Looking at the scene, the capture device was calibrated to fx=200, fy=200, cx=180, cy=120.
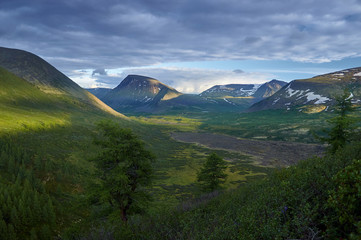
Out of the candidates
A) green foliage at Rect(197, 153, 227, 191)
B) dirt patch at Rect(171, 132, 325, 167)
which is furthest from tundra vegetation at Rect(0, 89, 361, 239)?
dirt patch at Rect(171, 132, 325, 167)

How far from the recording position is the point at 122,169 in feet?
66.5

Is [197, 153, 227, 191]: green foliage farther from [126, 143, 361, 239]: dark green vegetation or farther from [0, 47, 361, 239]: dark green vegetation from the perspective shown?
[126, 143, 361, 239]: dark green vegetation

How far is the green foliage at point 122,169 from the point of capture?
65.1 ft

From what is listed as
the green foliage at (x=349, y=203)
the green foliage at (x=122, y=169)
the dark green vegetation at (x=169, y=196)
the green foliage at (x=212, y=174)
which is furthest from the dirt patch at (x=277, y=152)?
the green foliage at (x=349, y=203)

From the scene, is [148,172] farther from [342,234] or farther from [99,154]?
[342,234]

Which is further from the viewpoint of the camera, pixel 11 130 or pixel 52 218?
pixel 11 130

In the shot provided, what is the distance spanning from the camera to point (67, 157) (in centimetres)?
6438

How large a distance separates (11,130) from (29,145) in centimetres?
1331

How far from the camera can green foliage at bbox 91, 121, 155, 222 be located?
1983cm

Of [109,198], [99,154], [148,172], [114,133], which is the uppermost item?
[114,133]

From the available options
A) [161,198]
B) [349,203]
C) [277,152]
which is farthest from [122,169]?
[277,152]

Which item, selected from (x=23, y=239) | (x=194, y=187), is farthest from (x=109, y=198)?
(x=194, y=187)

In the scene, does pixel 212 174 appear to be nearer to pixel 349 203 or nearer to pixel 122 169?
pixel 122 169

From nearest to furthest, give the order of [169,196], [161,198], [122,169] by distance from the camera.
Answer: [122,169] → [161,198] → [169,196]
